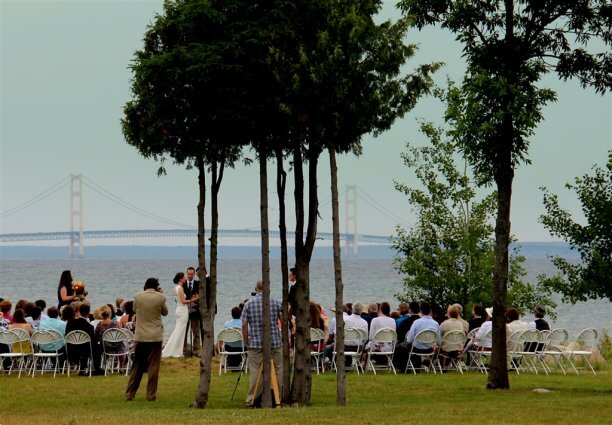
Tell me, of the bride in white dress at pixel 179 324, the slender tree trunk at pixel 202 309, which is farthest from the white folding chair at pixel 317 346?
the slender tree trunk at pixel 202 309

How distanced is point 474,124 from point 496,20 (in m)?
1.67

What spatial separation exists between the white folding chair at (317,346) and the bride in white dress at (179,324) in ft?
10.5

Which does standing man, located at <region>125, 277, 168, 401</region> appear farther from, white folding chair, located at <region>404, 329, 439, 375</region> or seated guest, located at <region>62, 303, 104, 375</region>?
white folding chair, located at <region>404, 329, 439, 375</region>

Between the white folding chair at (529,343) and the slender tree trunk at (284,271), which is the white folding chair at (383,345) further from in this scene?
the slender tree trunk at (284,271)

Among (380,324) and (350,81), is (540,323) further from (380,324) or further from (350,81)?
(350,81)

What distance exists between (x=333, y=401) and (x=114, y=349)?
529 centimetres

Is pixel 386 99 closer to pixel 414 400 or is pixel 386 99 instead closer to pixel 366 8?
pixel 366 8

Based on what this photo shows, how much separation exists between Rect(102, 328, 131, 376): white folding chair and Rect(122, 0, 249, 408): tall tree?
3926 mm

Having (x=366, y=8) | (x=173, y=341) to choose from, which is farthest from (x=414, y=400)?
(x=173, y=341)

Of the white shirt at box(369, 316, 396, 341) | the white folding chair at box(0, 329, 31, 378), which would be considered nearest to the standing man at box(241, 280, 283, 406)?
the white shirt at box(369, 316, 396, 341)

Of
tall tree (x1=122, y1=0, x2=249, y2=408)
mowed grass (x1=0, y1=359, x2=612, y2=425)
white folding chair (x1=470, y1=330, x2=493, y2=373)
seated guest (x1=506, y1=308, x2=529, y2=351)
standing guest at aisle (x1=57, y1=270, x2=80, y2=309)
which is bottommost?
mowed grass (x1=0, y1=359, x2=612, y2=425)

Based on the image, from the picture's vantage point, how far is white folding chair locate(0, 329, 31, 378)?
19000mm

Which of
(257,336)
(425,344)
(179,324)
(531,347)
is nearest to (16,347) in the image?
(179,324)

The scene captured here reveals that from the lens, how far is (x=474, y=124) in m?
16.8
